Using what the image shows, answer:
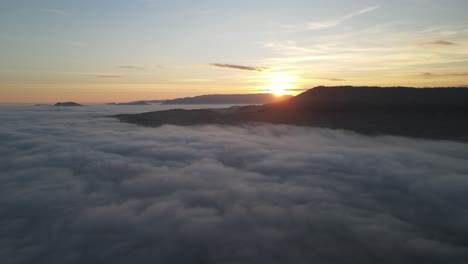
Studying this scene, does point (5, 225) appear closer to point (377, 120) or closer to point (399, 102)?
point (377, 120)

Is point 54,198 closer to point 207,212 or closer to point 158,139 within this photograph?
point 207,212

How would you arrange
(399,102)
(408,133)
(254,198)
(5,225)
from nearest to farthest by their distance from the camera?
1. (5,225)
2. (254,198)
3. (408,133)
4. (399,102)

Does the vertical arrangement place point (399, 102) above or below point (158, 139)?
above

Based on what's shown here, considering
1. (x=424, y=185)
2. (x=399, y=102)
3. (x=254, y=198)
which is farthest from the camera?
(x=399, y=102)

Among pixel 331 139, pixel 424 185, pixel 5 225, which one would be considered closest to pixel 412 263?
pixel 424 185

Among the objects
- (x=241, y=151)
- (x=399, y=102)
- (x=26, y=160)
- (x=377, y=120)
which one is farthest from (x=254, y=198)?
(x=399, y=102)

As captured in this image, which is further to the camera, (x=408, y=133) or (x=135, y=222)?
(x=408, y=133)
